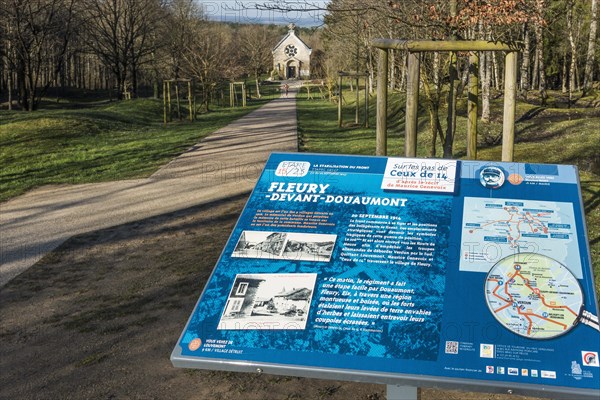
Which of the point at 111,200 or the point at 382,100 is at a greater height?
the point at 382,100

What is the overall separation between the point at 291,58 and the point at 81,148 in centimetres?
7732

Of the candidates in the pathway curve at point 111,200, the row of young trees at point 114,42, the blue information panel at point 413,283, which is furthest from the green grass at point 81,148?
the blue information panel at point 413,283

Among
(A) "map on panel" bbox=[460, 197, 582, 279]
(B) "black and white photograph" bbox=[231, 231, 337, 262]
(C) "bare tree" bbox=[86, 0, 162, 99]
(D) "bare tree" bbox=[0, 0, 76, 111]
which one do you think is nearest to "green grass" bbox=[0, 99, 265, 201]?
(D) "bare tree" bbox=[0, 0, 76, 111]

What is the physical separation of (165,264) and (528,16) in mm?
5660

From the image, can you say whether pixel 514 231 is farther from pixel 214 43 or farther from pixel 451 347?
pixel 214 43

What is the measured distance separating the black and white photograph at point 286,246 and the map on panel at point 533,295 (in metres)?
0.88

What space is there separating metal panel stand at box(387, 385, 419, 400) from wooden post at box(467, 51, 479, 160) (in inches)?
164

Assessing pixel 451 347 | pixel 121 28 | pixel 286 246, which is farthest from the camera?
pixel 121 28

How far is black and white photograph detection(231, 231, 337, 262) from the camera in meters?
3.53

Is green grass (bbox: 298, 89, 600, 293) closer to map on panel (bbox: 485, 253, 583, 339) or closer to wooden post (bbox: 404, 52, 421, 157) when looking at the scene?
wooden post (bbox: 404, 52, 421, 157)

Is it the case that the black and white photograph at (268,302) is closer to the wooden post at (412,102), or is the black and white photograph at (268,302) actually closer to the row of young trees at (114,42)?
the wooden post at (412,102)

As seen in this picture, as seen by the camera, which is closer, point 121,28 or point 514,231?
point 514,231

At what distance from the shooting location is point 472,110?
7.17 metres

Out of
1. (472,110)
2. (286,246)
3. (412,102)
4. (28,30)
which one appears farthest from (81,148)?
(28,30)
